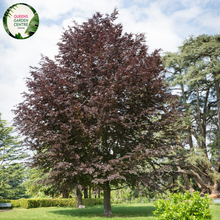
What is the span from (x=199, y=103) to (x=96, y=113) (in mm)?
18298

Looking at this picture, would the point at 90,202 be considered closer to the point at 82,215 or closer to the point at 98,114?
the point at 82,215

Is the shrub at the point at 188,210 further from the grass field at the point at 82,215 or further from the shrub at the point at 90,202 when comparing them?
the shrub at the point at 90,202

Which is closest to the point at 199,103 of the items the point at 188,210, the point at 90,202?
the point at 90,202

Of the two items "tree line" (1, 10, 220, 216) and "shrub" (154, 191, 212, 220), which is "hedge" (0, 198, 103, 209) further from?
"shrub" (154, 191, 212, 220)

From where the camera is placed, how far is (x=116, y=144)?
11195 mm

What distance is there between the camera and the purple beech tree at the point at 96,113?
943cm

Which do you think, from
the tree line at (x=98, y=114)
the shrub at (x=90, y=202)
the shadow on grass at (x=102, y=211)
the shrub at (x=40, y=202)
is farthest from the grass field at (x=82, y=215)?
the shrub at (x=90, y=202)

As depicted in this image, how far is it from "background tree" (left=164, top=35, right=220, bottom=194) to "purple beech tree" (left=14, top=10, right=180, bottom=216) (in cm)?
877

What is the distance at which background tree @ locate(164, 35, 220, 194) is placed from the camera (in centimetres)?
1931

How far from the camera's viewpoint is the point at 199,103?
23828 millimetres

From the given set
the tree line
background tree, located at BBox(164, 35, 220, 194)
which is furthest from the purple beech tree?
background tree, located at BBox(164, 35, 220, 194)

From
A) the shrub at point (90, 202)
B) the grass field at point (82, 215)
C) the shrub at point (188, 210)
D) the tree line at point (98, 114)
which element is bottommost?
the shrub at point (90, 202)

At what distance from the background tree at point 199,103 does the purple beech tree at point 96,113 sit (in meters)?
8.77

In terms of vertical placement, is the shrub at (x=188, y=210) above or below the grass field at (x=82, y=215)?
above
